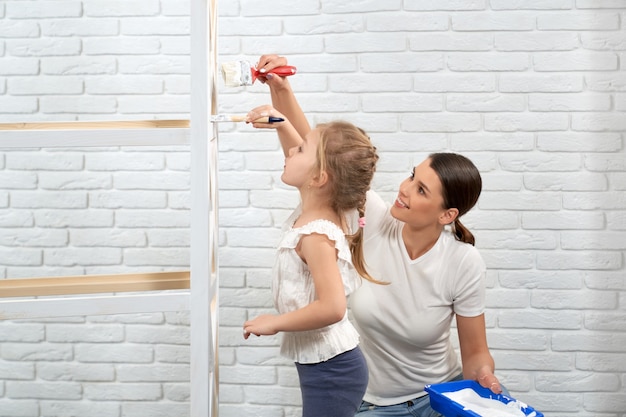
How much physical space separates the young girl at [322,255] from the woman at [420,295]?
321mm

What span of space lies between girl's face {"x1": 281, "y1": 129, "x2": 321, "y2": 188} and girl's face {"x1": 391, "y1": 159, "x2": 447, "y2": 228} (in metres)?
0.40

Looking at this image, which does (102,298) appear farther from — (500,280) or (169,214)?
(500,280)

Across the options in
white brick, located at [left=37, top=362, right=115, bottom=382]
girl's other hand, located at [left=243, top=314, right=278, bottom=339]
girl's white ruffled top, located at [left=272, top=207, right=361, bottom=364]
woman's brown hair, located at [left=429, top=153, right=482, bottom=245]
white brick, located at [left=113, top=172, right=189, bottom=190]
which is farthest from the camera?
white brick, located at [left=37, top=362, right=115, bottom=382]

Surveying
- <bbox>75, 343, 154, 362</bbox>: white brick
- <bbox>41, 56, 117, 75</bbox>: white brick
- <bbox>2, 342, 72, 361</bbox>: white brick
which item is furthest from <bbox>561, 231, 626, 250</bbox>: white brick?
<bbox>2, 342, 72, 361</bbox>: white brick

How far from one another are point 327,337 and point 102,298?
57 cm

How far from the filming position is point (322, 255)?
1763 millimetres

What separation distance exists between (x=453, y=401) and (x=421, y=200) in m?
0.57

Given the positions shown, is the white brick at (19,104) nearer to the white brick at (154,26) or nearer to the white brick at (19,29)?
the white brick at (19,29)

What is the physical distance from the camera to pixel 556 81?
2602 millimetres

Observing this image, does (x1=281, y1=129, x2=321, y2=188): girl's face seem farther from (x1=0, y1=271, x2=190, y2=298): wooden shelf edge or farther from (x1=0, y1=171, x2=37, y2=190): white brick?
(x1=0, y1=171, x2=37, y2=190): white brick

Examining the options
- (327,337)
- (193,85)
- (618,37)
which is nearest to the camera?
(193,85)

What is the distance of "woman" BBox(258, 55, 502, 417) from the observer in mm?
2146

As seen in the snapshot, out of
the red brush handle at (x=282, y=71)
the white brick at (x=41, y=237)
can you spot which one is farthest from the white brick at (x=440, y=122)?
the white brick at (x=41, y=237)

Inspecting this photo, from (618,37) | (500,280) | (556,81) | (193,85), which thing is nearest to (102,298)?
(193,85)
